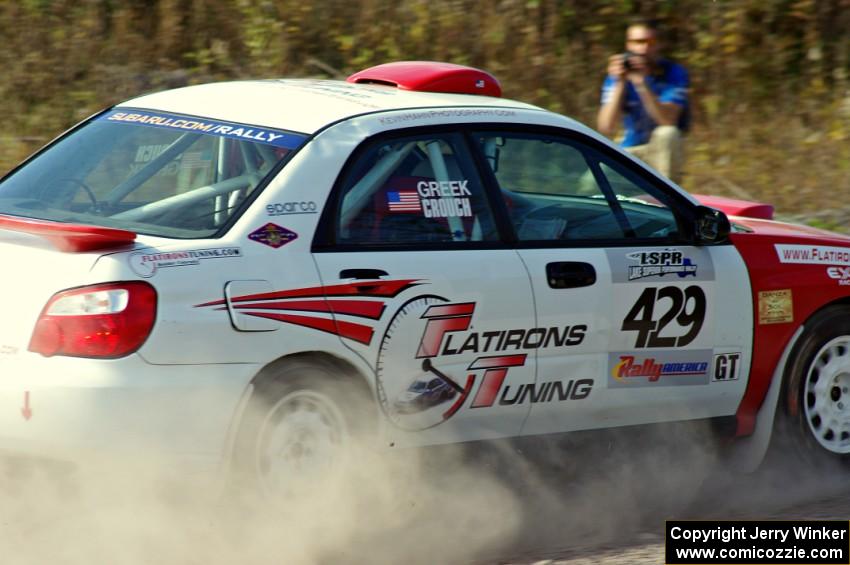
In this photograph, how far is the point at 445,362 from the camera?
4652mm

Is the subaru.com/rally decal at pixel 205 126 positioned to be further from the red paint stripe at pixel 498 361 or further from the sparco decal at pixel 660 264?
the sparco decal at pixel 660 264

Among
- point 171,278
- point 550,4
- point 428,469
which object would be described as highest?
point 171,278

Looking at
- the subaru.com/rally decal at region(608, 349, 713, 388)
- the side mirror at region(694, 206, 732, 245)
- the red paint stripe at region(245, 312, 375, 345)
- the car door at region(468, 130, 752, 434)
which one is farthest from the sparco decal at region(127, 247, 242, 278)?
the side mirror at region(694, 206, 732, 245)

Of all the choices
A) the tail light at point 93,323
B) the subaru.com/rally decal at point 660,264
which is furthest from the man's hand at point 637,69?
the tail light at point 93,323

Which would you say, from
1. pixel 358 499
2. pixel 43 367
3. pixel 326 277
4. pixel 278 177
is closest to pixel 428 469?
pixel 358 499

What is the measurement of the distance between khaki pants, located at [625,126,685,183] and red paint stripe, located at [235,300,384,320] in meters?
4.47

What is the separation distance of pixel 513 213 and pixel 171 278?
154 cm

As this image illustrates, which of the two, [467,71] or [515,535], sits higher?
[467,71]

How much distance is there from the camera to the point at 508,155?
5137mm

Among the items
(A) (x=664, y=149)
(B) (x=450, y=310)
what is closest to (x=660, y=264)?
(B) (x=450, y=310)

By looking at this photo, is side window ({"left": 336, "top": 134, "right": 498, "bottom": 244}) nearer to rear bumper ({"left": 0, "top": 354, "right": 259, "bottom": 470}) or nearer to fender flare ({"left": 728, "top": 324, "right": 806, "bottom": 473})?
rear bumper ({"left": 0, "top": 354, "right": 259, "bottom": 470})

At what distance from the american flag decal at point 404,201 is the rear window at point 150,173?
403 mm

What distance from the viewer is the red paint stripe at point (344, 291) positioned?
420cm

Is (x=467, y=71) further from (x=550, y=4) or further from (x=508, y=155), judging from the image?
(x=550, y=4)
